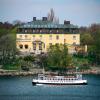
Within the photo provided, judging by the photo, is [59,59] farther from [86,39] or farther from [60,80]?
[86,39]

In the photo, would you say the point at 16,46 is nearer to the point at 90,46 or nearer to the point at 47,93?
the point at 90,46

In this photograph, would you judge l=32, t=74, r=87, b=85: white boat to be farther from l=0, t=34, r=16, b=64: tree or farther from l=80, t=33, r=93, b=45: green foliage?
l=80, t=33, r=93, b=45: green foliage

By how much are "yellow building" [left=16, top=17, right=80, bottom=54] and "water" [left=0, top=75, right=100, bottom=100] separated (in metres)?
4.75

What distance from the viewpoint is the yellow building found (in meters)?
30.6

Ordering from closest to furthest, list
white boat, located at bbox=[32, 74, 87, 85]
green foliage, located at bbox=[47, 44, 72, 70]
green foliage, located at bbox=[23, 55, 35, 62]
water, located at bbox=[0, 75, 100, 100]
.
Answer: water, located at bbox=[0, 75, 100, 100] → white boat, located at bbox=[32, 74, 87, 85] → green foliage, located at bbox=[47, 44, 72, 70] → green foliage, located at bbox=[23, 55, 35, 62]

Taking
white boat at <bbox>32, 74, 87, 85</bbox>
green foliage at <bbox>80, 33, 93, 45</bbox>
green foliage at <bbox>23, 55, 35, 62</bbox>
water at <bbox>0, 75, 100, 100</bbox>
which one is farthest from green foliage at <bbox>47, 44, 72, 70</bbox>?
green foliage at <bbox>80, 33, 93, 45</bbox>

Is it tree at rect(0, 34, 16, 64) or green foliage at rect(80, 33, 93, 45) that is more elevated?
green foliage at rect(80, 33, 93, 45)

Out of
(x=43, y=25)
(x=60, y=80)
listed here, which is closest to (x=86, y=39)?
(x=43, y=25)

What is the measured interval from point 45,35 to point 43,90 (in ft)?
27.7

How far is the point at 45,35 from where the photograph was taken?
101ft

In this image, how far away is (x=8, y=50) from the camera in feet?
93.7

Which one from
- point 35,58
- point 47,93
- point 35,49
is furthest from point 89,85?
point 35,49

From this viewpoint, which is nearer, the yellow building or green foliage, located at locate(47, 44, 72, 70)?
green foliage, located at locate(47, 44, 72, 70)

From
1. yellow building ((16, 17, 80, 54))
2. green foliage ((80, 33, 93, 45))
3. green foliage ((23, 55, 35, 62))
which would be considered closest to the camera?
green foliage ((23, 55, 35, 62))
